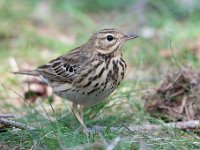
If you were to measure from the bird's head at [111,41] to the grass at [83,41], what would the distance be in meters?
0.64

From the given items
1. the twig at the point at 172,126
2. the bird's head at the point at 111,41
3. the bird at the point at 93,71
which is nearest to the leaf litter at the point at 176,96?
the twig at the point at 172,126

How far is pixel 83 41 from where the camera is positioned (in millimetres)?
8516

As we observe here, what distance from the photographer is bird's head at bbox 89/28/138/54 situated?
557 cm

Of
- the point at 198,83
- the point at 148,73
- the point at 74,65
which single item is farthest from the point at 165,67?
the point at 74,65

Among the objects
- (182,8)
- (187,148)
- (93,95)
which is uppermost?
(182,8)

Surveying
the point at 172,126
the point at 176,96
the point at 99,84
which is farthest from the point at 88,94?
the point at 176,96

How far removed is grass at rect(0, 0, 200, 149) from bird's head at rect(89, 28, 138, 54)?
64 centimetres

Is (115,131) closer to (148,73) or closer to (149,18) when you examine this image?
(148,73)

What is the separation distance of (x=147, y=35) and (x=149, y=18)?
0.61 meters

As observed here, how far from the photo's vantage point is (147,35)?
344 inches

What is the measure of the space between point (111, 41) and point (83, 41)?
2.93m

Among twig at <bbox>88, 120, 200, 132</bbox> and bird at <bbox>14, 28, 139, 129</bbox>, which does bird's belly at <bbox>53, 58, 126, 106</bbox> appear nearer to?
bird at <bbox>14, 28, 139, 129</bbox>

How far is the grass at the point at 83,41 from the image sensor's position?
4820mm

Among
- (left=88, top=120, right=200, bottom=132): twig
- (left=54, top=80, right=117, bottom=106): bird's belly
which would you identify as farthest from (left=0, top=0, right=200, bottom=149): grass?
(left=54, top=80, right=117, bottom=106): bird's belly
